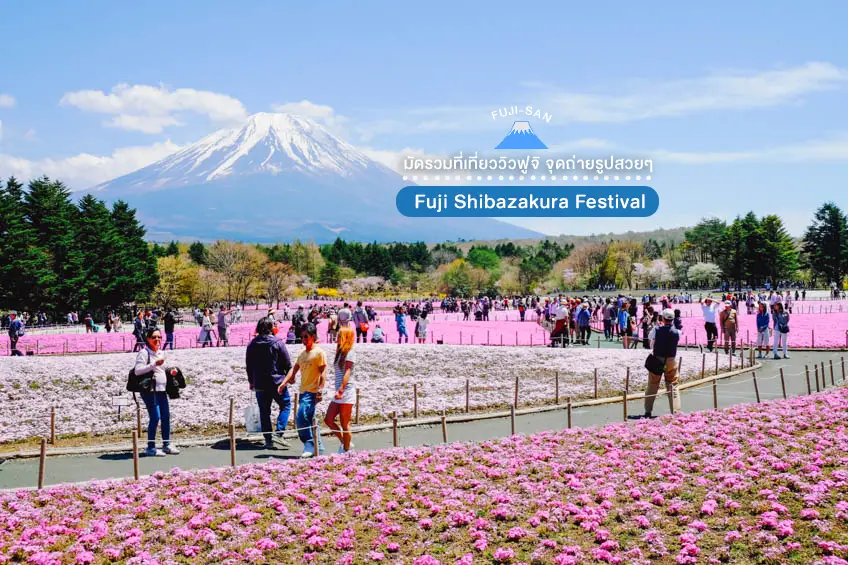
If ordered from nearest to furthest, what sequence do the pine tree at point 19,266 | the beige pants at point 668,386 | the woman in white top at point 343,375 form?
the woman in white top at point 343,375, the beige pants at point 668,386, the pine tree at point 19,266

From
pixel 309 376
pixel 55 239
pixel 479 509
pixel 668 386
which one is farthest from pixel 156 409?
pixel 55 239

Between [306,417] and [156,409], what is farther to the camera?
[156,409]

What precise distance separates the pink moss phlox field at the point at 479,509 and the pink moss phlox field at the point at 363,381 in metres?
3.97

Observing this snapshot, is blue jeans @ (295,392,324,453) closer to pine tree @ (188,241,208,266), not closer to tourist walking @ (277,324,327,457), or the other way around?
tourist walking @ (277,324,327,457)

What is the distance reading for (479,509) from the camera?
1083cm

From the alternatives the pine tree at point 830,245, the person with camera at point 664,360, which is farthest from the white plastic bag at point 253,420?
the pine tree at point 830,245

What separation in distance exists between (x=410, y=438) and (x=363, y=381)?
838cm

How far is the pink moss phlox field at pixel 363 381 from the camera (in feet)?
64.6

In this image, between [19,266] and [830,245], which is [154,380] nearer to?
[19,266]

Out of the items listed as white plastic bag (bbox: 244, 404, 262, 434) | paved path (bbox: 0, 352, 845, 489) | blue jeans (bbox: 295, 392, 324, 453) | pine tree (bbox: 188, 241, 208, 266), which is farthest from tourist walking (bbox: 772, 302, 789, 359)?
pine tree (bbox: 188, 241, 208, 266)

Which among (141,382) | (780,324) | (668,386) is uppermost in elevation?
(780,324)

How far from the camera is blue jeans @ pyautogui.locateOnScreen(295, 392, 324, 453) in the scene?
13.4 meters

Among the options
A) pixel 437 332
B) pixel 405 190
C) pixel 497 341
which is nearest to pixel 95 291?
pixel 405 190

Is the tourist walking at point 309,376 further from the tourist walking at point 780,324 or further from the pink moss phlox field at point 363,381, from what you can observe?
the tourist walking at point 780,324
